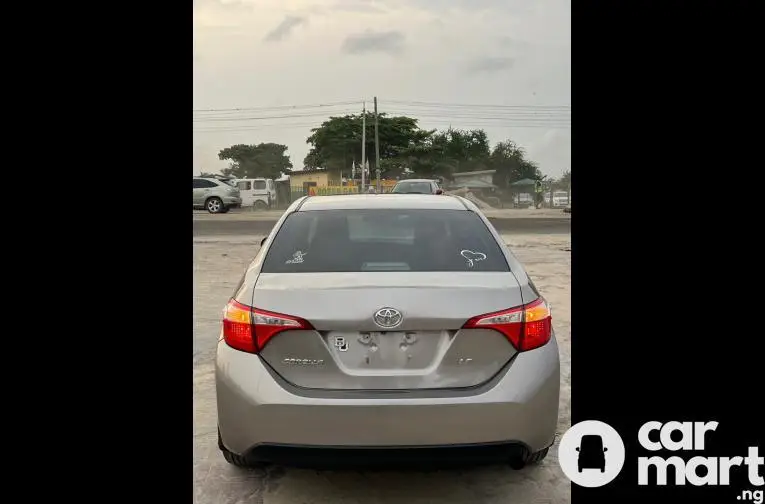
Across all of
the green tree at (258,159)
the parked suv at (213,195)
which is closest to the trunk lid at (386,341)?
the parked suv at (213,195)

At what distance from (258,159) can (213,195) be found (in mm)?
30943

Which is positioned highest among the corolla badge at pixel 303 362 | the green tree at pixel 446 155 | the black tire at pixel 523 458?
the green tree at pixel 446 155

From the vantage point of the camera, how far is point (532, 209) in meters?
40.8

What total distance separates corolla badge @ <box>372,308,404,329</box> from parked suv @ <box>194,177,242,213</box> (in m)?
28.3

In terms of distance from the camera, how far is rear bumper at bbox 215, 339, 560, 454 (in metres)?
2.77

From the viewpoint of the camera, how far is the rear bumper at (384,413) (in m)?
2.77

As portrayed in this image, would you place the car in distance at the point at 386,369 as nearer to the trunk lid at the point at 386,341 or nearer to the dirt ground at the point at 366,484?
the trunk lid at the point at 386,341

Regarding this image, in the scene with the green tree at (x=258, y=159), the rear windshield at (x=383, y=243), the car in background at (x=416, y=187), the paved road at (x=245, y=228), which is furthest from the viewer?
the green tree at (x=258, y=159)

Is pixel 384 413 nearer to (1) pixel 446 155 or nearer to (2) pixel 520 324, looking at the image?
(2) pixel 520 324

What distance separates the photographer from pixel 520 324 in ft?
9.54

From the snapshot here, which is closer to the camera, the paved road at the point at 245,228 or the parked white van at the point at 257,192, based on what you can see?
the paved road at the point at 245,228

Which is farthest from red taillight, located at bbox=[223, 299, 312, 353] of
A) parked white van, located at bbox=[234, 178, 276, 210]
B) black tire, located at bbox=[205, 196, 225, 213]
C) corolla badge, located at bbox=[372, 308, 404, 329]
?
parked white van, located at bbox=[234, 178, 276, 210]

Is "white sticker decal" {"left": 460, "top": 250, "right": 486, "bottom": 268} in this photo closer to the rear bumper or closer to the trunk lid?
the trunk lid
